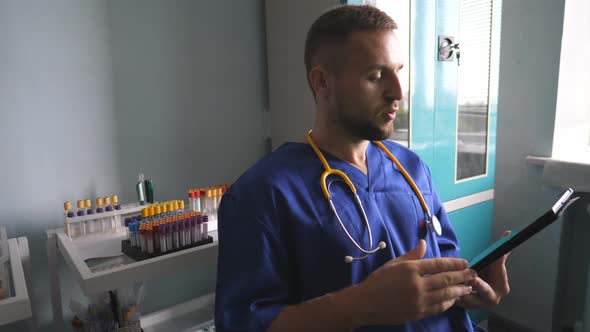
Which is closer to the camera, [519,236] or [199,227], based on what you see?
[519,236]

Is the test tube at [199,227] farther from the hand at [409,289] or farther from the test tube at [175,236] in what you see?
the hand at [409,289]

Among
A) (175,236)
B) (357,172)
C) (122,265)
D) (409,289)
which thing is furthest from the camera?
(175,236)

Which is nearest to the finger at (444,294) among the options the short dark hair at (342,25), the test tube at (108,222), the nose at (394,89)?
the nose at (394,89)

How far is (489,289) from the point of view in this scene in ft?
2.94

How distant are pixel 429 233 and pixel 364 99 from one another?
376mm

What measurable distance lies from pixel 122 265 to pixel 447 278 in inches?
35.0

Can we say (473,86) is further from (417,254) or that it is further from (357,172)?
(417,254)

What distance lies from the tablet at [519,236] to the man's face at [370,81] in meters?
0.32

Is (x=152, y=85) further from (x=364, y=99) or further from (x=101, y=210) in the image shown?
(x=364, y=99)

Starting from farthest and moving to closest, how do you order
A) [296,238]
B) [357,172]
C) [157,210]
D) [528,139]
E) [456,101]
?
[456,101], [528,139], [157,210], [357,172], [296,238]

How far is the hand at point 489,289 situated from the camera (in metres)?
0.89

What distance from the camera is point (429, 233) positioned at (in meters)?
0.96

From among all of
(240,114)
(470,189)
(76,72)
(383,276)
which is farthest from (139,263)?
(470,189)

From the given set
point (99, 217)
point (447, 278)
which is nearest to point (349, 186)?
point (447, 278)
